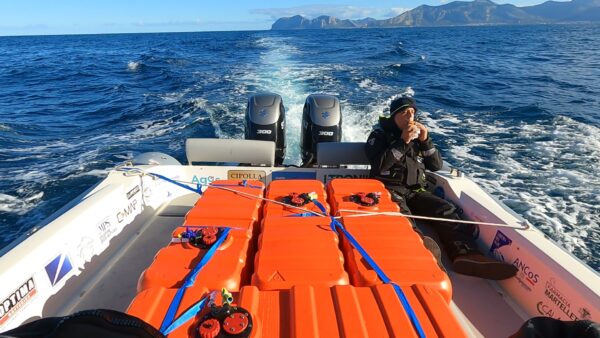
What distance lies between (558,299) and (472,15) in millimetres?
210754

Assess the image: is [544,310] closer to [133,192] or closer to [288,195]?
[288,195]

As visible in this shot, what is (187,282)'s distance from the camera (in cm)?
165

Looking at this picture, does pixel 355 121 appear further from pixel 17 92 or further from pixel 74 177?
pixel 17 92

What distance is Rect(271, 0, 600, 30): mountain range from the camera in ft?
553

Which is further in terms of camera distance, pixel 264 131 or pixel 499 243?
pixel 264 131

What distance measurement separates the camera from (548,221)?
4797mm

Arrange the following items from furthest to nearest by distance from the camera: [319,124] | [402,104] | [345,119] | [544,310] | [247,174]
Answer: [345,119], [319,124], [247,174], [402,104], [544,310]

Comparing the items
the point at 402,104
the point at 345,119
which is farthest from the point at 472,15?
the point at 402,104

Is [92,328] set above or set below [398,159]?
above

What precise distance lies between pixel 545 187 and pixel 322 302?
5.65m

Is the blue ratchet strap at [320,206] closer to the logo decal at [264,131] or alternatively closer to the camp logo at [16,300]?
the camp logo at [16,300]

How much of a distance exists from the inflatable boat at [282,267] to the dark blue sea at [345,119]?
2.44m

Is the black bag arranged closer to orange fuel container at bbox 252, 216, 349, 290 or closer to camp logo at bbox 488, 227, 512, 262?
orange fuel container at bbox 252, 216, 349, 290

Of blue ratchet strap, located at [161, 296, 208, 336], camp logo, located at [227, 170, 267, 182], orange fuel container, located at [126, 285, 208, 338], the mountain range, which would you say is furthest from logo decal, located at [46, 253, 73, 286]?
the mountain range
